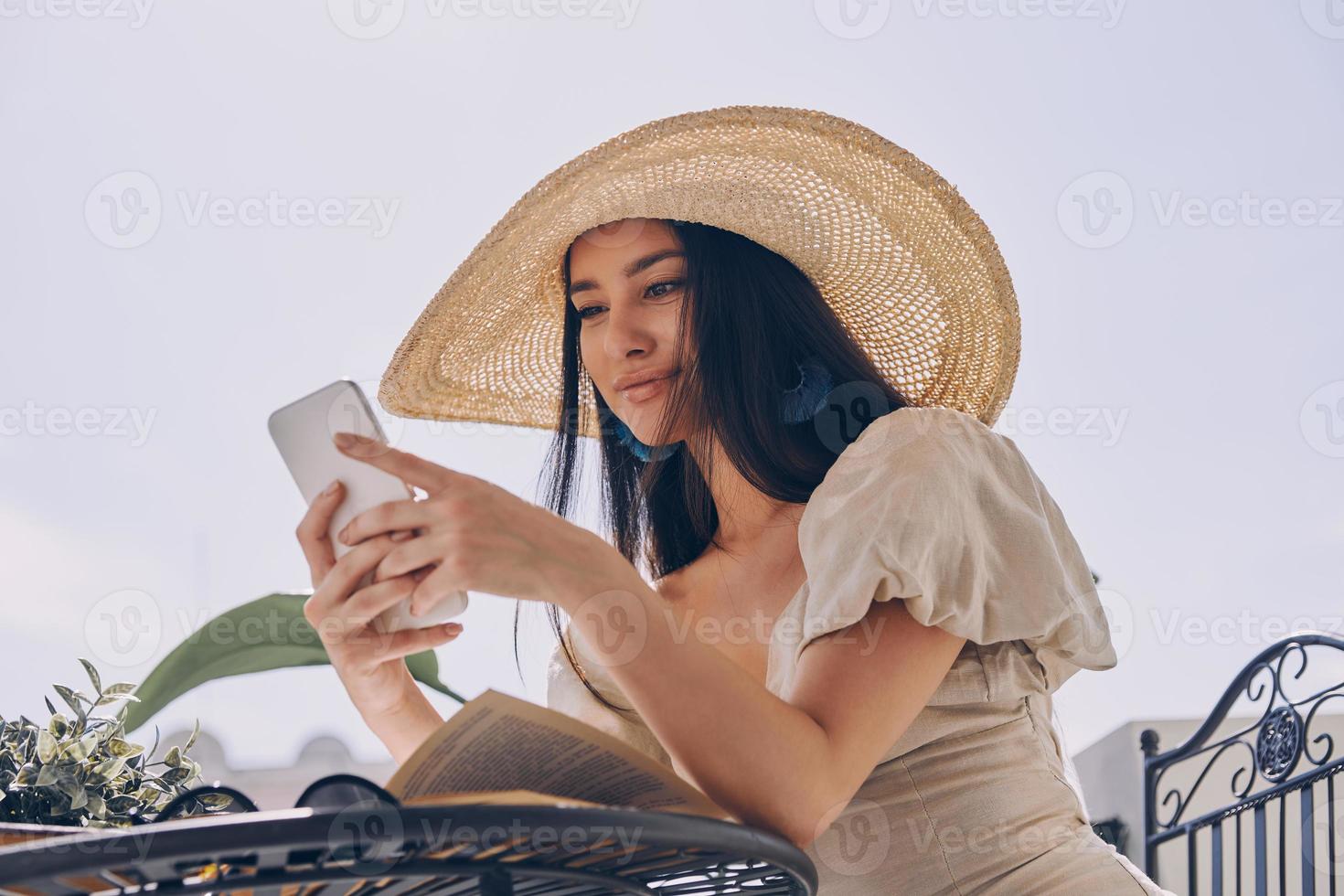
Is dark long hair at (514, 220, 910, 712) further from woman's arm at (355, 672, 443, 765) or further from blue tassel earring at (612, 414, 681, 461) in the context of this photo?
woman's arm at (355, 672, 443, 765)

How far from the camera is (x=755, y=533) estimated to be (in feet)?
3.97

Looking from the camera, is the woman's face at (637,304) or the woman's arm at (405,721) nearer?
the woman's arm at (405,721)

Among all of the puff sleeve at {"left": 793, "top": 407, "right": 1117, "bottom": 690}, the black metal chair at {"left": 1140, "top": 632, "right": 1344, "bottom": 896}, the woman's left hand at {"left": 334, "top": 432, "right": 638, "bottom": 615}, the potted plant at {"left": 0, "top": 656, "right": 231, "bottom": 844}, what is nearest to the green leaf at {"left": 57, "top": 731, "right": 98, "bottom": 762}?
the potted plant at {"left": 0, "top": 656, "right": 231, "bottom": 844}

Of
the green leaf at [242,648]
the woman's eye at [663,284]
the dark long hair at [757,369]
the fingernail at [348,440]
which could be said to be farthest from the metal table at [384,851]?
the green leaf at [242,648]

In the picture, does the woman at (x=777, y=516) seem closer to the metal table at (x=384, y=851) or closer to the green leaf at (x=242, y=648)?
the metal table at (x=384, y=851)

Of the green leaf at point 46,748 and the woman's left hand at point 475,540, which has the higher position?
the woman's left hand at point 475,540

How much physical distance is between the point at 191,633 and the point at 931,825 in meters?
1.01

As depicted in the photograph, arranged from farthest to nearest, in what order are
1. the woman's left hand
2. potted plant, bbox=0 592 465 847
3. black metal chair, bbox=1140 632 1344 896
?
1. black metal chair, bbox=1140 632 1344 896
2. potted plant, bbox=0 592 465 847
3. the woman's left hand

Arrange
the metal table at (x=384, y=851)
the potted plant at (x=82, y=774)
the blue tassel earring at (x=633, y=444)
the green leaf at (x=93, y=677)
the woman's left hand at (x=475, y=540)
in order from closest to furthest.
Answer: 1. the metal table at (x=384, y=851)
2. the woman's left hand at (x=475, y=540)
3. the potted plant at (x=82, y=774)
4. the green leaf at (x=93, y=677)
5. the blue tassel earring at (x=633, y=444)

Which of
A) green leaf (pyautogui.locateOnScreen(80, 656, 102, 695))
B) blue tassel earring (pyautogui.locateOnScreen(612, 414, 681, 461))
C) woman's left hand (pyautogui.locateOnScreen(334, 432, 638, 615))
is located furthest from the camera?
blue tassel earring (pyautogui.locateOnScreen(612, 414, 681, 461))

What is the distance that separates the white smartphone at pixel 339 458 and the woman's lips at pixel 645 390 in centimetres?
49

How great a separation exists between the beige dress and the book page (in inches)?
8.4

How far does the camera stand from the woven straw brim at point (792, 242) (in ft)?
3.54

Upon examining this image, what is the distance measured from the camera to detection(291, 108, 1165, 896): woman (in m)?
0.61
